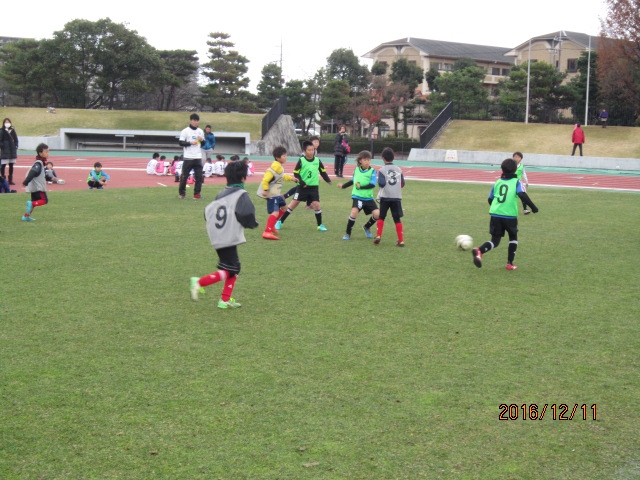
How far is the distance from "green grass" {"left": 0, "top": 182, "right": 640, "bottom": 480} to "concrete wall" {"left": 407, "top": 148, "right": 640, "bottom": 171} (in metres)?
27.3

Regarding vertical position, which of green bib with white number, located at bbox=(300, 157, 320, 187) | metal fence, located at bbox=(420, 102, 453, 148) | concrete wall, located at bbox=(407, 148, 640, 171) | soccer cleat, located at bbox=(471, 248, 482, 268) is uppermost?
metal fence, located at bbox=(420, 102, 453, 148)

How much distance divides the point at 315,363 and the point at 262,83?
5743cm

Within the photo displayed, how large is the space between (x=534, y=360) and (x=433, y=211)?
34.8ft

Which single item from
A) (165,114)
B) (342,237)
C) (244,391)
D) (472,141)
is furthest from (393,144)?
(244,391)

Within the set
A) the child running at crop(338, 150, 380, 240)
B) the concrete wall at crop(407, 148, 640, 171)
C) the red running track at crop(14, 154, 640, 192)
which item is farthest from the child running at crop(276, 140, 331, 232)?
the concrete wall at crop(407, 148, 640, 171)

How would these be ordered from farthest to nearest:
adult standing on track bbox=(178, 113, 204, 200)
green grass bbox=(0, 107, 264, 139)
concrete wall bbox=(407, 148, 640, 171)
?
green grass bbox=(0, 107, 264, 139) → concrete wall bbox=(407, 148, 640, 171) → adult standing on track bbox=(178, 113, 204, 200)

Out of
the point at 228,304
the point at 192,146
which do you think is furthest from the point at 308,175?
the point at 228,304

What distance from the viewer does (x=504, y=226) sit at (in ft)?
31.8

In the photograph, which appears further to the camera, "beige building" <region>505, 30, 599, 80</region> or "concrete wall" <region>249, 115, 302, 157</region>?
"beige building" <region>505, 30, 599, 80</region>

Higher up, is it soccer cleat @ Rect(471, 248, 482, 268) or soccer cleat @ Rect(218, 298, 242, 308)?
soccer cleat @ Rect(471, 248, 482, 268)

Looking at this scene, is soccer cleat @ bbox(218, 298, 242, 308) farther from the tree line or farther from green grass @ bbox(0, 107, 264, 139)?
the tree line
